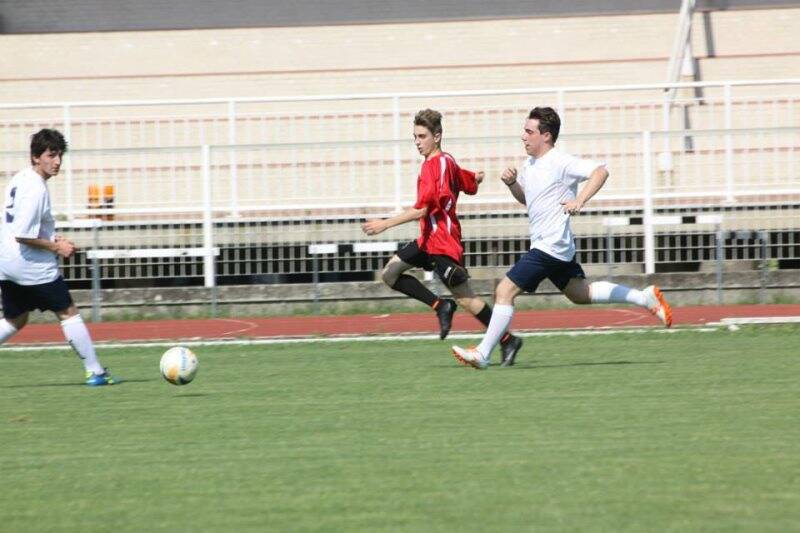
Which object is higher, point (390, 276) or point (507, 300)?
point (390, 276)

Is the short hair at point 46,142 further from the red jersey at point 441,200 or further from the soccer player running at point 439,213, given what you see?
the red jersey at point 441,200

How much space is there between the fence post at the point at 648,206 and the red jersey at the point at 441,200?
5907 millimetres

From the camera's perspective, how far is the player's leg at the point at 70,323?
34.1 feet

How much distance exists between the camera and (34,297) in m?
10.5

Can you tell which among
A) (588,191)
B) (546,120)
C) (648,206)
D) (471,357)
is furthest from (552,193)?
(648,206)

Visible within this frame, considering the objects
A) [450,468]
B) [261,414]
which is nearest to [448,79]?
[261,414]

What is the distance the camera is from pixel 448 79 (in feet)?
76.9

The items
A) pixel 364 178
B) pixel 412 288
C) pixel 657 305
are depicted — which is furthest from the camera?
pixel 364 178

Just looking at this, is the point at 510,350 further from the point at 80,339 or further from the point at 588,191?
the point at 80,339

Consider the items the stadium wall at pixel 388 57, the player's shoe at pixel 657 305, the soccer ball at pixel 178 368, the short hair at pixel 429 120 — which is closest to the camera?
the soccer ball at pixel 178 368

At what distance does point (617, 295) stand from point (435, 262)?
154 centimetres

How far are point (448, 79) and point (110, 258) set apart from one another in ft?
25.7

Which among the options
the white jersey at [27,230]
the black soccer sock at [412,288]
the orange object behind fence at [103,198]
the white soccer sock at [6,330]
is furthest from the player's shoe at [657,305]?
the orange object behind fence at [103,198]

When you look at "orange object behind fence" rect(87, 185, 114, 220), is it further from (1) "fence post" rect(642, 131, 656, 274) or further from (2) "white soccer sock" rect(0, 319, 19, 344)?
(2) "white soccer sock" rect(0, 319, 19, 344)
